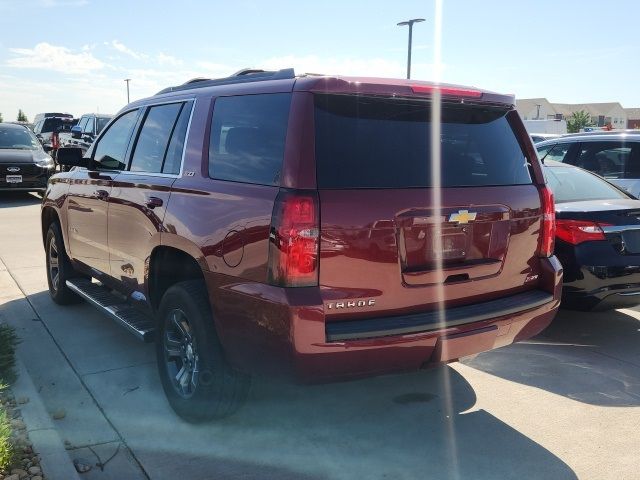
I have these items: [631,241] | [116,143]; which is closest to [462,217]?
[631,241]

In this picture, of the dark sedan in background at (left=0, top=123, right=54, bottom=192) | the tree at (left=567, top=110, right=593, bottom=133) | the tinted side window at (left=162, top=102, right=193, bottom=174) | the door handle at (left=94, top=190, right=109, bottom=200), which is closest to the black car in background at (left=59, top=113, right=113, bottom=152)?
the dark sedan in background at (left=0, top=123, right=54, bottom=192)

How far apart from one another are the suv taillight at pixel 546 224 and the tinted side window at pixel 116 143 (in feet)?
9.99

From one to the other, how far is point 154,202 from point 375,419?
6.43ft

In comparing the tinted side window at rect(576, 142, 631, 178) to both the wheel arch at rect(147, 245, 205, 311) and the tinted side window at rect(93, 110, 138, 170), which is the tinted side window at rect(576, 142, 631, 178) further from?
the wheel arch at rect(147, 245, 205, 311)

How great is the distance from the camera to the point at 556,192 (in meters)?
5.79

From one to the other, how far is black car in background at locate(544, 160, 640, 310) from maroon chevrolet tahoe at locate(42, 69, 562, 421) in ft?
4.43

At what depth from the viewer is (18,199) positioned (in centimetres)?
1549

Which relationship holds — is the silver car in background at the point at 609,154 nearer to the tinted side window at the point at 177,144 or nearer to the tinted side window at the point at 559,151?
the tinted side window at the point at 559,151

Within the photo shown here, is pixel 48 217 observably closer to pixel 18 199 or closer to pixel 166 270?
pixel 166 270

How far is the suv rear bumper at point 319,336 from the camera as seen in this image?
2859 millimetres

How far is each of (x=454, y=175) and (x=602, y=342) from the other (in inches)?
112

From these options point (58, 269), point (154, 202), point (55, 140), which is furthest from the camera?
point (55, 140)

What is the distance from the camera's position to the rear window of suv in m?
3.04

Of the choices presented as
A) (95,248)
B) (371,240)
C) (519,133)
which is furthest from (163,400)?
(519,133)
